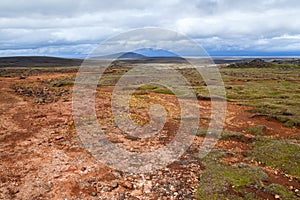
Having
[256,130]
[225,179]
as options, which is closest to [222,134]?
[256,130]

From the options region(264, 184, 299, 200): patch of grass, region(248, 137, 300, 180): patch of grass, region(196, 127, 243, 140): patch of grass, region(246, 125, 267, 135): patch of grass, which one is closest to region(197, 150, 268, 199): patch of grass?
region(264, 184, 299, 200): patch of grass

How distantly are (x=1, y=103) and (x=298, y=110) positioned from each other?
2967 centimetres

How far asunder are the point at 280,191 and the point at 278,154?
4328 millimetres

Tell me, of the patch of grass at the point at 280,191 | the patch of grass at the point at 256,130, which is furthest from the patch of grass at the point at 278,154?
the patch of grass at the point at 256,130

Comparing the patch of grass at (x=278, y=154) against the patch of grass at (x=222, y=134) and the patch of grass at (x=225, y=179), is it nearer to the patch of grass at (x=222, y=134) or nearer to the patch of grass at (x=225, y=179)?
the patch of grass at (x=222, y=134)

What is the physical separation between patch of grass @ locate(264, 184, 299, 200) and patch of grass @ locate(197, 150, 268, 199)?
1.24ft

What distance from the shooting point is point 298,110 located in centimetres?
2731

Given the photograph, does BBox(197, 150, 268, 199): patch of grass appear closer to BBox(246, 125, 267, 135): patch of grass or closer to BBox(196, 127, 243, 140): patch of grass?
BBox(196, 127, 243, 140): patch of grass

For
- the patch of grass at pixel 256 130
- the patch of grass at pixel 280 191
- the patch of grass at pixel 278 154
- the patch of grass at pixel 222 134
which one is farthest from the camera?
the patch of grass at pixel 256 130

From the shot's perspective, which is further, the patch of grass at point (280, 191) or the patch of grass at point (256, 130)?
the patch of grass at point (256, 130)

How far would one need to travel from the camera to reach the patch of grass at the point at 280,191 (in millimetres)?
10580

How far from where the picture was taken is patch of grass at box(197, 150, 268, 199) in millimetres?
10617

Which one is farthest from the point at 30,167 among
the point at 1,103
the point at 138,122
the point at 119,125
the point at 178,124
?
the point at 1,103

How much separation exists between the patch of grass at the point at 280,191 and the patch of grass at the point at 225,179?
14.9 inches
